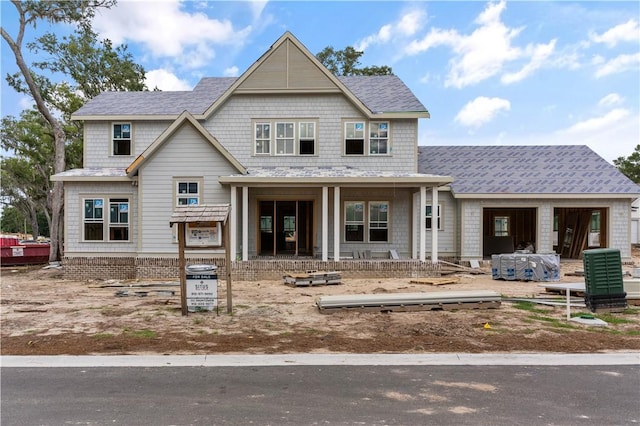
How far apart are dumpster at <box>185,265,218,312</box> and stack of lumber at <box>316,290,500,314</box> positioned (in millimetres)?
2428

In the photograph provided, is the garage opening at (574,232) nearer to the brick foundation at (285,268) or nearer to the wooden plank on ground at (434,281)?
the brick foundation at (285,268)

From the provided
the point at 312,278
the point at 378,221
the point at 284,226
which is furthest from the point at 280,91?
the point at 312,278

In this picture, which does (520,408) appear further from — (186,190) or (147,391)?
(186,190)

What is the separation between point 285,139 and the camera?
18031 mm

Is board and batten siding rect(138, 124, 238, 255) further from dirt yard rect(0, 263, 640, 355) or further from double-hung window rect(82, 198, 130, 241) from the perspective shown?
dirt yard rect(0, 263, 640, 355)

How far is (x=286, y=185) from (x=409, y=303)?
755 cm

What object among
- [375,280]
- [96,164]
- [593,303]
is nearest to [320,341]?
[593,303]

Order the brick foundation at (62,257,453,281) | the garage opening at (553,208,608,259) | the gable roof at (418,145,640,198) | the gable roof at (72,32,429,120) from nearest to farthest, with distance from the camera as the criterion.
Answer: the brick foundation at (62,257,453,281) → the gable roof at (72,32,429,120) → the gable roof at (418,145,640,198) → the garage opening at (553,208,608,259)

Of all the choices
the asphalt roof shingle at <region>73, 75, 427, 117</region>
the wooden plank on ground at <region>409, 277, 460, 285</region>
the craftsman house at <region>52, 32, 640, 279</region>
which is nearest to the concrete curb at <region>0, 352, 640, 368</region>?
the wooden plank on ground at <region>409, 277, 460, 285</region>

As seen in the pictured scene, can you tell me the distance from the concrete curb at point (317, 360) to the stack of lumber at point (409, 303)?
118 inches

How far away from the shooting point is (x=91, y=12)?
80.4ft

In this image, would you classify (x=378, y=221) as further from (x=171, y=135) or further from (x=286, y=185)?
(x=171, y=135)

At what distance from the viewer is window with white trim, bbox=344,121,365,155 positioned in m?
Result: 18.0

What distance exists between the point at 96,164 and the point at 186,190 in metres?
5.37
